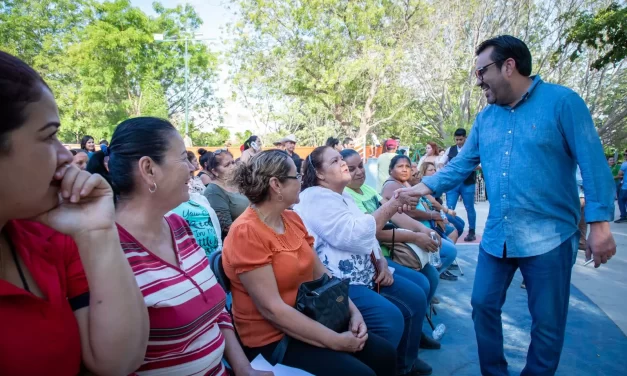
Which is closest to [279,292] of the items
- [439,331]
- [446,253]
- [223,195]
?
[439,331]

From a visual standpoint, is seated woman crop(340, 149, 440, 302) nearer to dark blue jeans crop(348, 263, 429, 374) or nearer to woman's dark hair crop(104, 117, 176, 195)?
dark blue jeans crop(348, 263, 429, 374)

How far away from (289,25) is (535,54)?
12.2 metres

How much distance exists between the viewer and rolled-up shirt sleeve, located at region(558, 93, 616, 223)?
2.17 m

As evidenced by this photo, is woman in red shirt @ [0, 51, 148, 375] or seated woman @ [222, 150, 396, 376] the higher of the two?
woman in red shirt @ [0, 51, 148, 375]

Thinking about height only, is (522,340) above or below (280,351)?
below

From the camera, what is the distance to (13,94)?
2.93 feet

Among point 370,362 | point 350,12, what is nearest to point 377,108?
point 350,12

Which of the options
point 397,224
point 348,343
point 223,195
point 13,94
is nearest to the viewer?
point 13,94

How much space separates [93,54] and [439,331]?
2328 cm

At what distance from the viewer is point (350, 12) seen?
20500 mm

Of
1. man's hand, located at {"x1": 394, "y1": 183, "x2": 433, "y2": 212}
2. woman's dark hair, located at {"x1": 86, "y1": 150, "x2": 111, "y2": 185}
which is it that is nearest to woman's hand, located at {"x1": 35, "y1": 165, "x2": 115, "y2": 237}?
woman's dark hair, located at {"x1": 86, "y1": 150, "x2": 111, "y2": 185}

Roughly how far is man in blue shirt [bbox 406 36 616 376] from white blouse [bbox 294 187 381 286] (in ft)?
2.59

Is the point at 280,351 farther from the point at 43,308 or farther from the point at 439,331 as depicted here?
the point at 439,331

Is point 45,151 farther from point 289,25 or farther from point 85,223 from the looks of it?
point 289,25
